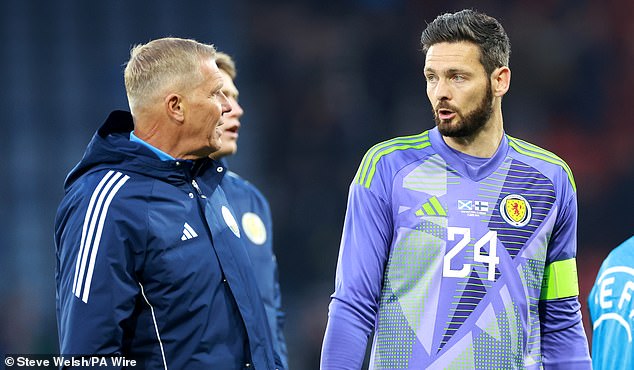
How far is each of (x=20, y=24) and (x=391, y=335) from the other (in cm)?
605

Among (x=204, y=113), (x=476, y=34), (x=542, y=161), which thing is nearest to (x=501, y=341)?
(x=542, y=161)

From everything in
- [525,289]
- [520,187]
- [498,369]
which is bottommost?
[498,369]

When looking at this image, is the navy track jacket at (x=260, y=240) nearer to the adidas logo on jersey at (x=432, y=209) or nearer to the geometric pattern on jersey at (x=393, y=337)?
the geometric pattern on jersey at (x=393, y=337)

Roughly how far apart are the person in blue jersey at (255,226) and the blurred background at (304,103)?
2877 mm

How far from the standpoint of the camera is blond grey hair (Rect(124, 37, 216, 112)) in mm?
2971

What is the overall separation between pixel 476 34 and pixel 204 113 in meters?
0.88

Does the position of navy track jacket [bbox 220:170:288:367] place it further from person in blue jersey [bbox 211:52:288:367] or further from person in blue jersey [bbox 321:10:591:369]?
person in blue jersey [bbox 321:10:591:369]

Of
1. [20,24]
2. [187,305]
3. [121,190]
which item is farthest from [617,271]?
[20,24]

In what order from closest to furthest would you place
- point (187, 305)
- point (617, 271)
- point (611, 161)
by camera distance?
point (187, 305) → point (617, 271) → point (611, 161)

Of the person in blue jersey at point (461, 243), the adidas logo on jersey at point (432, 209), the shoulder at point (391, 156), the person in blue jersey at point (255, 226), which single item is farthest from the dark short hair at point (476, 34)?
→ the person in blue jersey at point (255, 226)

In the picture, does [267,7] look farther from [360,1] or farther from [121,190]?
[121,190]

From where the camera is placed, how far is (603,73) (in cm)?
885

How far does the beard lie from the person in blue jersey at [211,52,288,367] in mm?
1595

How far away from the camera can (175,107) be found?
2990 millimetres
